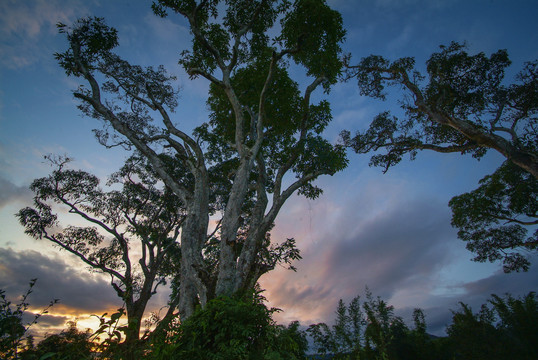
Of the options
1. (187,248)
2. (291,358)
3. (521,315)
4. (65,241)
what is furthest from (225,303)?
(521,315)

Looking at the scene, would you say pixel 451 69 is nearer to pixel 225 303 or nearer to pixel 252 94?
pixel 252 94

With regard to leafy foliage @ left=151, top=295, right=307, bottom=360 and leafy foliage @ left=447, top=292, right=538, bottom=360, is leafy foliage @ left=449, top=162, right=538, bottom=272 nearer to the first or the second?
leafy foliage @ left=447, top=292, right=538, bottom=360

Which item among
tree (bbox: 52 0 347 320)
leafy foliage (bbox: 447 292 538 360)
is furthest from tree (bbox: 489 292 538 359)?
tree (bbox: 52 0 347 320)

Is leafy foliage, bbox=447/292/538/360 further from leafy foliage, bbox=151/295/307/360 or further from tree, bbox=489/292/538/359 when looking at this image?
leafy foliage, bbox=151/295/307/360

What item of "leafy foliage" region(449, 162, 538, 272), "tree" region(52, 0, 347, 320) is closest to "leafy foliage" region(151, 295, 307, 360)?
"tree" region(52, 0, 347, 320)

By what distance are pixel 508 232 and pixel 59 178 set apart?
99.3ft

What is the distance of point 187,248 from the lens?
23.9 feet

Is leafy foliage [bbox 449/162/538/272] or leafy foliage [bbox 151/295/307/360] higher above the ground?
leafy foliage [bbox 449/162/538/272]

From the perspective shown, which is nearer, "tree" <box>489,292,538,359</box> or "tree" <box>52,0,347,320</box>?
"tree" <box>52,0,347,320</box>

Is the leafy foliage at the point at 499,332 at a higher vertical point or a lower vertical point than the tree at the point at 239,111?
lower

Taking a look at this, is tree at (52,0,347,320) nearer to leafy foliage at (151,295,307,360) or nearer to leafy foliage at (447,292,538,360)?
leafy foliage at (151,295,307,360)

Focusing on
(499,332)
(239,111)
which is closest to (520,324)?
(499,332)

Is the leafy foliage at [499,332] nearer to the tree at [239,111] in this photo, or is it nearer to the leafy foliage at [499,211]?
the leafy foliage at [499,211]

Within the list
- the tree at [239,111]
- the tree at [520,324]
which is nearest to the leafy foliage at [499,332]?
the tree at [520,324]
